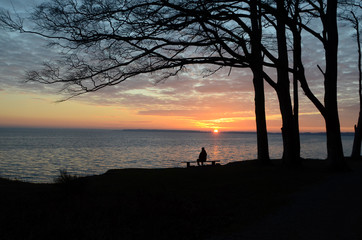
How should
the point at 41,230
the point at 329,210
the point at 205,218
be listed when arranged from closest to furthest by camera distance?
the point at 41,230 < the point at 205,218 < the point at 329,210

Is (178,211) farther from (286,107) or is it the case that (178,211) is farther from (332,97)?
(332,97)

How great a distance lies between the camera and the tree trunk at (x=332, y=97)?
13.9 meters

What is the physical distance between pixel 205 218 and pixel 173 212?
0.79 metres

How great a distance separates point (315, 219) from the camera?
6355 mm

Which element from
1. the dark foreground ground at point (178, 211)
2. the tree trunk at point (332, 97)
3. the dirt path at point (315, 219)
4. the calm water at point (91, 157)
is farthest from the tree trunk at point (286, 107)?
the calm water at point (91, 157)

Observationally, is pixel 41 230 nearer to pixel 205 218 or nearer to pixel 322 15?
pixel 205 218

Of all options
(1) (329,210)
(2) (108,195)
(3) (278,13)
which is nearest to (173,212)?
(2) (108,195)

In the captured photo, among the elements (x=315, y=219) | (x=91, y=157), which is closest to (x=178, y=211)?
(x=315, y=219)

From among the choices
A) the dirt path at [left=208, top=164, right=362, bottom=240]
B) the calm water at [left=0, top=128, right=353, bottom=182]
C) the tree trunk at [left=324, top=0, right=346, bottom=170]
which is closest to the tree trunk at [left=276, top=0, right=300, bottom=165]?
the tree trunk at [left=324, top=0, right=346, bottom=170]

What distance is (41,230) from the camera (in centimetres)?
535

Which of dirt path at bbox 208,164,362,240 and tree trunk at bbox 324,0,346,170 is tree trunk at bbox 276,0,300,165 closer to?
tree trunk at bbox 324,0,346,170

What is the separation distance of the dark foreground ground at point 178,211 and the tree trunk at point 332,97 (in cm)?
358

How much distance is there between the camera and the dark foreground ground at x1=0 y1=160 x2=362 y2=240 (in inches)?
218

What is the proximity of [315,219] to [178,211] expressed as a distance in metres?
3.18
